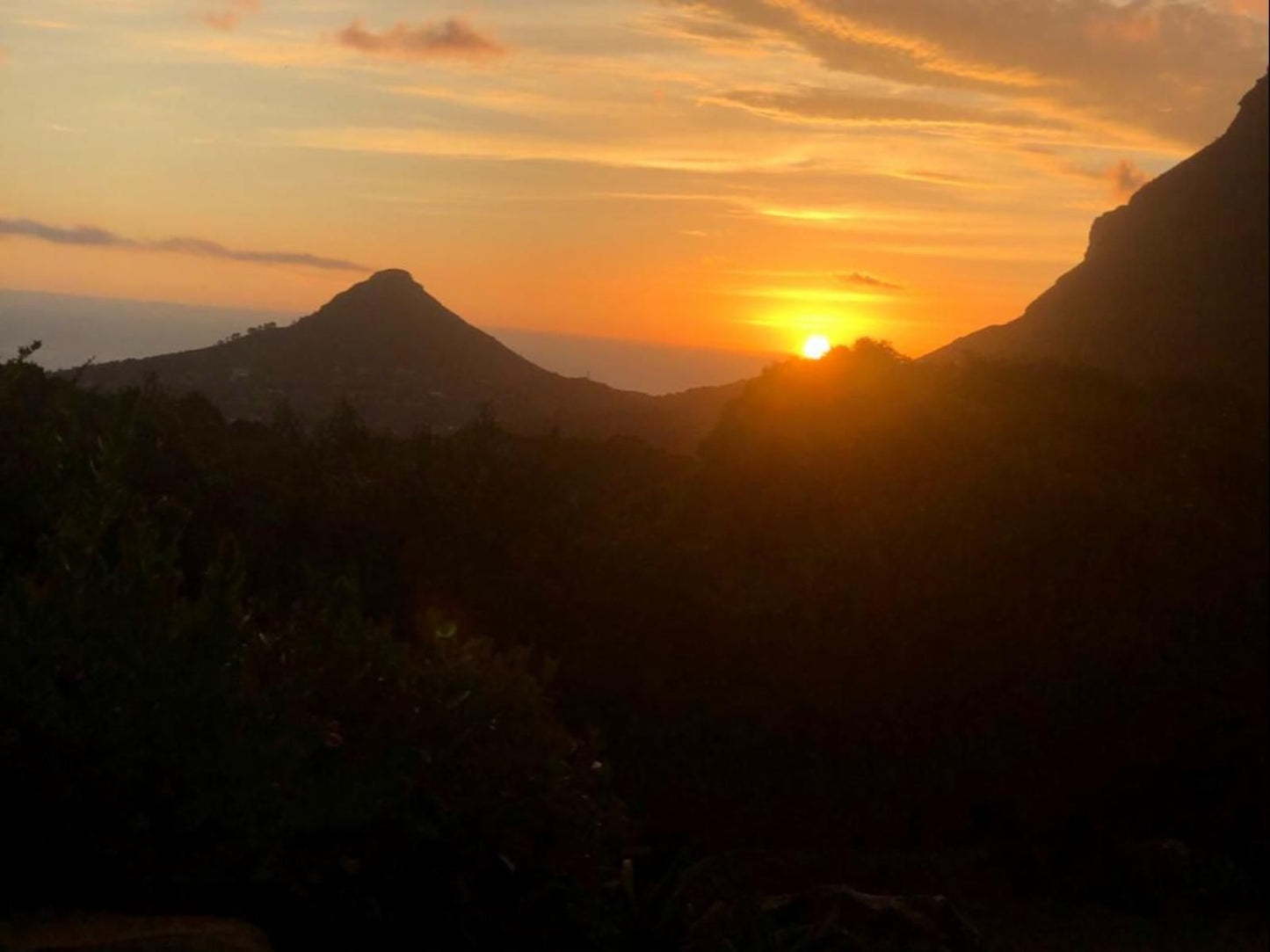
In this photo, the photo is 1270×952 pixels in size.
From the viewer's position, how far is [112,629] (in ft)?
16.6

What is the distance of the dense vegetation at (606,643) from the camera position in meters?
5.02

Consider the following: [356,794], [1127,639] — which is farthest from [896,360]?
[356,794]

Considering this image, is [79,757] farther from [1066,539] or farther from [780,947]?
[1066,539]

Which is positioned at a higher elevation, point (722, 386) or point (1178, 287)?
point (1178, 287)

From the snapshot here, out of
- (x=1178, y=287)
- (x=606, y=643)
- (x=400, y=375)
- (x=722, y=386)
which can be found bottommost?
(x=606, y=643)

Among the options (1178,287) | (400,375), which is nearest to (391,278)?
(400,375)

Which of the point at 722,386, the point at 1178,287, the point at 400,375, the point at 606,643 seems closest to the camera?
the point at 606,643

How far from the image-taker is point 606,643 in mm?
14242

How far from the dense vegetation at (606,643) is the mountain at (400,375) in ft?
41.8

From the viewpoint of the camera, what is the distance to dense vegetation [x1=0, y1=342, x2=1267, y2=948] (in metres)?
5.02

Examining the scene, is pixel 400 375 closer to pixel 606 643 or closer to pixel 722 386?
pixel 722 386

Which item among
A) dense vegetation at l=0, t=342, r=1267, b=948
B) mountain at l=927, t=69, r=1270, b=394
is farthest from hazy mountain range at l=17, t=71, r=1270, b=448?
dense vegetation at l=0, t=342, r=1267, b=948

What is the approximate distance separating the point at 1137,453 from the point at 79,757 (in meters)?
18.5

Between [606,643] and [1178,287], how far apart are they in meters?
16.2
